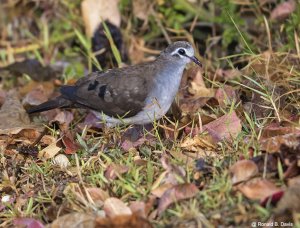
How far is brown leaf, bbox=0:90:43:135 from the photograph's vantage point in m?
5.13

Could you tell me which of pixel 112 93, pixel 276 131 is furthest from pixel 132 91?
pixel 276 131

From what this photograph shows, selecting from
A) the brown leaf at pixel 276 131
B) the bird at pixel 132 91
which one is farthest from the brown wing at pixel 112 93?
the brown leaf at pixel 276 131

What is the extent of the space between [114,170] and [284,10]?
9.74 ft

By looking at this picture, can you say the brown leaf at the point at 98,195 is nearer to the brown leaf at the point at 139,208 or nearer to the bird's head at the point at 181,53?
the brown leaf at the point at 139,208

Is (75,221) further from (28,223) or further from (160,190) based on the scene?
(160,190)

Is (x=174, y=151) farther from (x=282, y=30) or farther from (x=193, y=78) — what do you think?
(x=282, y=30)

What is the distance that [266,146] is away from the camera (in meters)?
3.82

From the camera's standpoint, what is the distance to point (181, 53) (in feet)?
17.6

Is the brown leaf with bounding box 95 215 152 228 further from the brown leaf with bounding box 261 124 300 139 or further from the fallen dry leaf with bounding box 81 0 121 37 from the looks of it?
the fallen dry leaf with bounding box 81 0 121 37

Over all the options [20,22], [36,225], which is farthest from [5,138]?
[20,22]

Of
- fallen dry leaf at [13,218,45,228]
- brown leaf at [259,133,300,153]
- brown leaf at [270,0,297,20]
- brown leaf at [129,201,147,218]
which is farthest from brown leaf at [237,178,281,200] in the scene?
brown leaf at [270,0,297,20]

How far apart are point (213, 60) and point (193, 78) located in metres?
1.03

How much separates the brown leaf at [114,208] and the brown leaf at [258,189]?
64cm

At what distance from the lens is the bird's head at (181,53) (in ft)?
17.6
